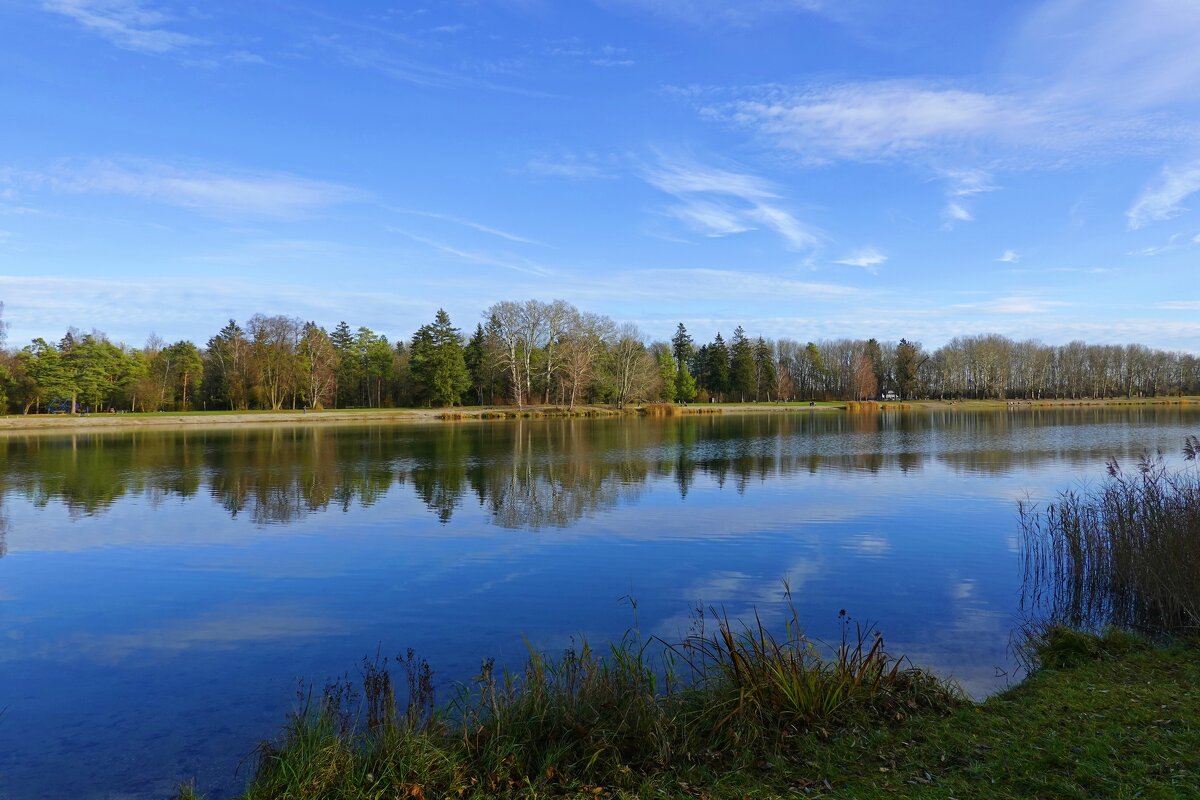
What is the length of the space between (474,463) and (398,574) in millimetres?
19111

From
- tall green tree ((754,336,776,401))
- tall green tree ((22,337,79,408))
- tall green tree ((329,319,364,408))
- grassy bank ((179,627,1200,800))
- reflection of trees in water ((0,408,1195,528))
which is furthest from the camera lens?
tall green tree ((754,336,776,401))

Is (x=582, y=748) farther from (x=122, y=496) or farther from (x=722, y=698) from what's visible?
(x=122, y=496)

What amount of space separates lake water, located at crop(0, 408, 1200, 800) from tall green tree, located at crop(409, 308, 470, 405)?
55090 millimetres

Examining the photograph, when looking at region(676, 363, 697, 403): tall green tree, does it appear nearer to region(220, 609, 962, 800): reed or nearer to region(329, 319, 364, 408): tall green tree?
region(329, 319, 364, 408): tall green tree

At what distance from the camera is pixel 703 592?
38.9 feet

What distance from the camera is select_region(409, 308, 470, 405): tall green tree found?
282ft

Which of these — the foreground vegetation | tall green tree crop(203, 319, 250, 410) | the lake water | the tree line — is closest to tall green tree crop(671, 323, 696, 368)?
the tree line

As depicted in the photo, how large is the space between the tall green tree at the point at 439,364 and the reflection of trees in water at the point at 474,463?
110 feet

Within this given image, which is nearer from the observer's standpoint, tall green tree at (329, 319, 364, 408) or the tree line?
the tree line

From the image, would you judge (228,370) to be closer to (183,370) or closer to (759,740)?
(183,370)

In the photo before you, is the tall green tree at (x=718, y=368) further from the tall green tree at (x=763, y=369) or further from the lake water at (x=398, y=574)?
the lake water at (x=398, y=574)

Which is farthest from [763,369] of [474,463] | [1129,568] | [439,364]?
[1129,568]

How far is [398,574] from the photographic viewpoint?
44.4 feet

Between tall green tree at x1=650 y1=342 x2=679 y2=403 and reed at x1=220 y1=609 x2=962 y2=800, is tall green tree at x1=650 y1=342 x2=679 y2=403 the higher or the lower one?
the higher one
